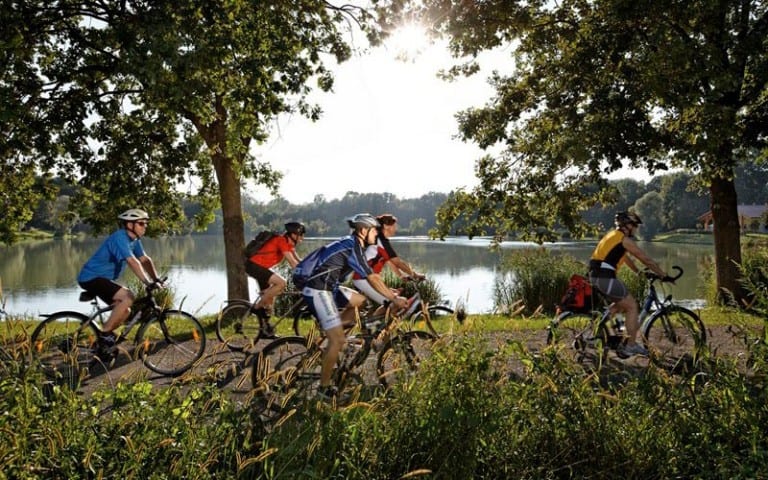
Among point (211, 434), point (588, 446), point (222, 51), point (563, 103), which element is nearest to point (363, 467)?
point (211, 434)

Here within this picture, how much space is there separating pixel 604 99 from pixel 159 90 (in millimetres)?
9006

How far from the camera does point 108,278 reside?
757cm

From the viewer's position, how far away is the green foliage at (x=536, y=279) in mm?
16359

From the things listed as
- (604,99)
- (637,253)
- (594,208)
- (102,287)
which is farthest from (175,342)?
(594,208)

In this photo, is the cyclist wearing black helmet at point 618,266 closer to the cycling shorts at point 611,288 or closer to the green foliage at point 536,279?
the cycling shorts at point 611,288

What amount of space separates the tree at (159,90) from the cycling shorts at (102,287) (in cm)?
305

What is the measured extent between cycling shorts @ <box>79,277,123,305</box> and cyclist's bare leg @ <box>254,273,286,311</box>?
2600 mm

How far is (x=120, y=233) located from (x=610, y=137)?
9577mm

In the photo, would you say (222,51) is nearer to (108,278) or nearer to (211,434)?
(108,278)

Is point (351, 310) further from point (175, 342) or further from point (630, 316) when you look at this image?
point (630, 316)

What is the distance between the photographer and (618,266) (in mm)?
7801

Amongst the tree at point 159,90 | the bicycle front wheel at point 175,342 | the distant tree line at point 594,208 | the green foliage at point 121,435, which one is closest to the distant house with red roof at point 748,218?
the distant tree line at point 594,208

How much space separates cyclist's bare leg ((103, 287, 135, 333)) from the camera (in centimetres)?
738

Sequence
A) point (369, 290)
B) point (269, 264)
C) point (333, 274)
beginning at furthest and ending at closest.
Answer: point (269, 264)
point (369, 290)
point (333, 274)
